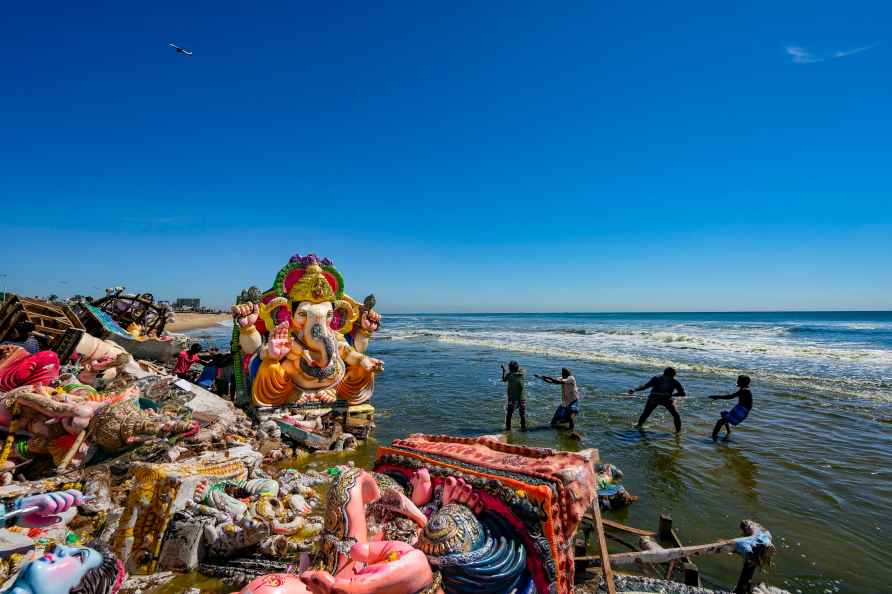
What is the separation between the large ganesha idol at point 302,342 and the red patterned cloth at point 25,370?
107 inches

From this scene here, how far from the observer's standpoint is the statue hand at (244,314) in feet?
26.4

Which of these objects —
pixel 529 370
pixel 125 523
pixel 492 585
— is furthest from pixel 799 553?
pixel 529 370

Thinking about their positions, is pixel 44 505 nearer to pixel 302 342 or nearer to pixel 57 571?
pixel 57 571

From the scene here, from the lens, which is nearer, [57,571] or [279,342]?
[57,571]

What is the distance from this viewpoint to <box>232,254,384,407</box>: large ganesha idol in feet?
27.1

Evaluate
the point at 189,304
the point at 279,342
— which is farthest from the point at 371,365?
the point at 189,304

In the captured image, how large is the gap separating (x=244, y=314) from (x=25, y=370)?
3037mm

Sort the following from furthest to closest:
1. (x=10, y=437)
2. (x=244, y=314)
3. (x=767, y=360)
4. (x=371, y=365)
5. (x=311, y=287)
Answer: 1. (x=767, y=360)
2. (x=371, y=365)
3. (x=311, y=287)
4. (x=244, y=314)
5. (x=10, y=437)

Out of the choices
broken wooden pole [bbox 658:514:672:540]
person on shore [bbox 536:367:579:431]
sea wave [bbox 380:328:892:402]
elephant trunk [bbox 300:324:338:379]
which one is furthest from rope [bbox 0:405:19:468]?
sea wave [bbox 380:328:892:402]

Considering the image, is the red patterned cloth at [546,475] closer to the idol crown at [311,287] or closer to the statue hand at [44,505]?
the statue hand at [44,505]

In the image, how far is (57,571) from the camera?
6.47 feet

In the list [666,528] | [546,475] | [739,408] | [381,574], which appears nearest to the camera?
[381,574]

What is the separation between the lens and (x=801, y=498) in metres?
6.14

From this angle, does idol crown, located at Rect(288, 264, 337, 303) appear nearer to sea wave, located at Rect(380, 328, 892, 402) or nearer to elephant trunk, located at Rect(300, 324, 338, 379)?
elephant trunk, located at Rect(300, 324, 338, 379)
